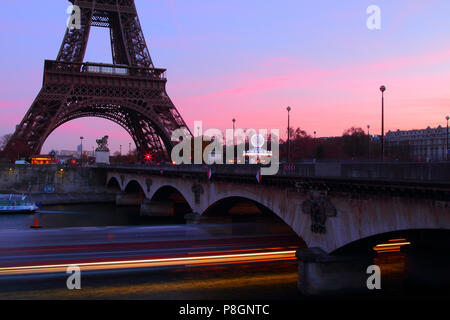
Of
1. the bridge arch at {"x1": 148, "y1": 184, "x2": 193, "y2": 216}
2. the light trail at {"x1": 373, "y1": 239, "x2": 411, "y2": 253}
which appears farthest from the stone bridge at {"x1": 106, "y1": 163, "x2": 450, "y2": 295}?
the bridge arch at {"x1": 148, "y1": 184, "x2": 193, "y2": 216}

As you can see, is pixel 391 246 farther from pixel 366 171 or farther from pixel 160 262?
pixel 160 262

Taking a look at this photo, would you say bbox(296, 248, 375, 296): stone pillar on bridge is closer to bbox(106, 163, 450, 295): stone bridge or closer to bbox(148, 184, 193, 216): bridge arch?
bbox(106, 163, 450, 295): stone bridge

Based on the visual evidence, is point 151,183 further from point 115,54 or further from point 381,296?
point 115,54

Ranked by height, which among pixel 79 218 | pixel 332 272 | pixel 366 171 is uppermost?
pixel 366 171

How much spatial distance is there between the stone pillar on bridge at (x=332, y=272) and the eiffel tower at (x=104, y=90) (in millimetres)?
50067

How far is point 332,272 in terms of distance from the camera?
59.8 feet

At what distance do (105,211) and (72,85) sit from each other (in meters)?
23.1

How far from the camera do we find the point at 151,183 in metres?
48.7

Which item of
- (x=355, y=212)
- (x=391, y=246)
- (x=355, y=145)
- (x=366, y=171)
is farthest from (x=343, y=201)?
(x=355, y=145)

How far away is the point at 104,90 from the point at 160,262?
172 ft

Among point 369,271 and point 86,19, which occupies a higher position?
point 86,19

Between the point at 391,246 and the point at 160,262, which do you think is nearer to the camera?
the point at 160,262
